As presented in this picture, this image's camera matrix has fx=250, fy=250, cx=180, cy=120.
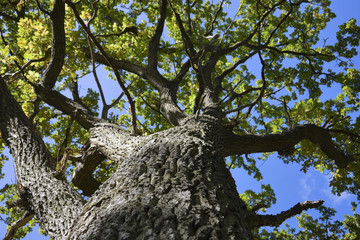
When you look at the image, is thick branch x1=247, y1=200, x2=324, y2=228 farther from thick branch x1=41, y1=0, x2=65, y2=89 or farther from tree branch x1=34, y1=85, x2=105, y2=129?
thick branch x1=41, y1=0, x2=65, y2=89

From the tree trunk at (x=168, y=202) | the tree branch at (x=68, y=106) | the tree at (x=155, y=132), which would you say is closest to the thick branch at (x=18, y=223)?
the tree at (x=155, y=132)

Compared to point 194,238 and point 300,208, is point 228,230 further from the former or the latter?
point 300,208

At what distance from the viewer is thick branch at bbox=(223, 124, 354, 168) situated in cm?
402

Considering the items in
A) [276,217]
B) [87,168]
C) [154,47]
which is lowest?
[276,217]

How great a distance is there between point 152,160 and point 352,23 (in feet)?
25.4

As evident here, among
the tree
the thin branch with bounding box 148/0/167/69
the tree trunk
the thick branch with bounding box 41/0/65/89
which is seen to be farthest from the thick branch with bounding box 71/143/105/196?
the thin branch with bounding box 148/0/167/69

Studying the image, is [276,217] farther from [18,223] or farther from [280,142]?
[18,223]

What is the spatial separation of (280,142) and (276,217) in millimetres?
1996

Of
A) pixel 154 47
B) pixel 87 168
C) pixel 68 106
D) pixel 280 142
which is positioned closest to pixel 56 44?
pixel 68 106

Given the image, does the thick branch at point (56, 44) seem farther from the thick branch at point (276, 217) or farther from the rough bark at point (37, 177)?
the thick branch at point (276, 217)

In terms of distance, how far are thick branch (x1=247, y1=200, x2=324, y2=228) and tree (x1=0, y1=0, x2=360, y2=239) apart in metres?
0.01

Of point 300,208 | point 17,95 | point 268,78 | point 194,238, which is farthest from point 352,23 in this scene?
point 17,95

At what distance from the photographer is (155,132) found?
224 inches

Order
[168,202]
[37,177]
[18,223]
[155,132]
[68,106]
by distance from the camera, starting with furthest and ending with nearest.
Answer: [155,132] → [68,106] → [18,223] → [37,177] → [168,202]
